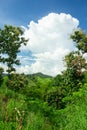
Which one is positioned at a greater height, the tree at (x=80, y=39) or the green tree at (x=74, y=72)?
the tree at (x=80, y=39)

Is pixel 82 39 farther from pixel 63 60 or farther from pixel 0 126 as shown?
pixel 0 126

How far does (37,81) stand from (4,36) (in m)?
15.5

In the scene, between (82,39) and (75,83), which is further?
(82,39)

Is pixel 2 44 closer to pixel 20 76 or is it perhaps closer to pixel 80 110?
pixel 20 76

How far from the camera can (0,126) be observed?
36.1 ft

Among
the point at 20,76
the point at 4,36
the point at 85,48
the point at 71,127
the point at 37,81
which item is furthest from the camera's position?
the point at 37,81

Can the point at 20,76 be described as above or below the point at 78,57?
below

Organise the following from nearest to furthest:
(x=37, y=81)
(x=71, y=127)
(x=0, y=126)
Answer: (x=71, y=127) → (x=0, y=126) → (x=37, y=81)

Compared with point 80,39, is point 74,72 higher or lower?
lower

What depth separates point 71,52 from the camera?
1267 inches

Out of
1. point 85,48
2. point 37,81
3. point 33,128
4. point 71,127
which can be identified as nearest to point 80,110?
point 71,127

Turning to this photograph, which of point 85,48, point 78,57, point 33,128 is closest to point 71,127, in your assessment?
point 33,128

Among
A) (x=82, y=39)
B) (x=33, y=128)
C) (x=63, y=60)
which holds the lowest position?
(x=33, y=128)

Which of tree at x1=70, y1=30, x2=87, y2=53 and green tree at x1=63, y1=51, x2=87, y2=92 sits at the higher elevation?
tree at x1=70, y1=30, x2=87, y2=53
